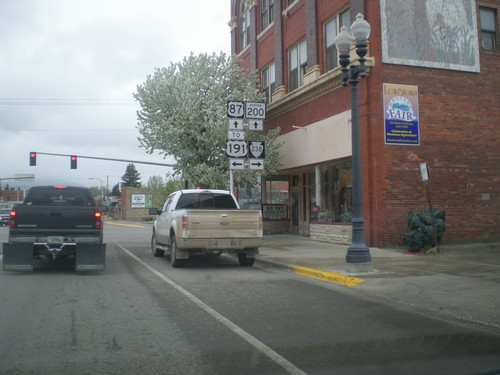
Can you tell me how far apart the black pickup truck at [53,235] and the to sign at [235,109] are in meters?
6.11

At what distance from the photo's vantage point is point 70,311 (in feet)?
25.5

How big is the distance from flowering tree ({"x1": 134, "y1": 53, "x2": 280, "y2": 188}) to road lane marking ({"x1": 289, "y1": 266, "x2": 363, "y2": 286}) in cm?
933

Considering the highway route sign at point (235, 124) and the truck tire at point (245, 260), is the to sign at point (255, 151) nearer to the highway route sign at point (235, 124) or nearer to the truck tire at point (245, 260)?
the highway route sign at point (235, 124)

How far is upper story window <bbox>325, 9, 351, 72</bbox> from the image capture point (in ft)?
63.0

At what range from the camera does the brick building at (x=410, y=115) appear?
16.7 m

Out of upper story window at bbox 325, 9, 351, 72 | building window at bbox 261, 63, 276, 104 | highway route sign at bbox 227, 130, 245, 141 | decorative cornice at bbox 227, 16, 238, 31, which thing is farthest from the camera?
decorative cornice at bbox 227, 16, 238, 31

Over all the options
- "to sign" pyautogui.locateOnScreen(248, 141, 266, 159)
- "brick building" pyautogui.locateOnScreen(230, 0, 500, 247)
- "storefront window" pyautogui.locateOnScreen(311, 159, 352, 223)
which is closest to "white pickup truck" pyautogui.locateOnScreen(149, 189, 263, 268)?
"to sign" pyautogui.locateOnScreen(248, 141, 266, 159)

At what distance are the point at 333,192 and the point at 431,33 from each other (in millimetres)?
6534

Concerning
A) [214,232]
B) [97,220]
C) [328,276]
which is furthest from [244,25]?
[328,276]

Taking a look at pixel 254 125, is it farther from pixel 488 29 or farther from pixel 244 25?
pixel 244 25

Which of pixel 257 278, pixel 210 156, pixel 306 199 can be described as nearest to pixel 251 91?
pixel 210 156

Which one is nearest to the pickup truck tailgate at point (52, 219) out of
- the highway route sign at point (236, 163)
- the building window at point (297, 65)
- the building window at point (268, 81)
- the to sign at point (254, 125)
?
the highway route sign at point (236, 163)

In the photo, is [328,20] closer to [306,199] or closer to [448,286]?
[306,199]

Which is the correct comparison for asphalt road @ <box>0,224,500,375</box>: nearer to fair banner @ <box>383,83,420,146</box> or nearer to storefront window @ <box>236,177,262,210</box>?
fair banner @ <box>383,83,420,146</box>
